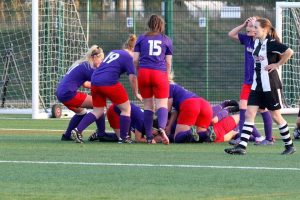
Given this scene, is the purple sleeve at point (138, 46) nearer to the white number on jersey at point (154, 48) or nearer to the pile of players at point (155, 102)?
the pile of players at point (155, 102)

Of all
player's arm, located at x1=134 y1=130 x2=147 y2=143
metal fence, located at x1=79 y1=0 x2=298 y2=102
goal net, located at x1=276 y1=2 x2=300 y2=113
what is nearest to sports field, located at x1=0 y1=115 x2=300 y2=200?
player's arm, located at x1=134 y1=130 x2=147 y2=143

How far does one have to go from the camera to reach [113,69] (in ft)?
48.5

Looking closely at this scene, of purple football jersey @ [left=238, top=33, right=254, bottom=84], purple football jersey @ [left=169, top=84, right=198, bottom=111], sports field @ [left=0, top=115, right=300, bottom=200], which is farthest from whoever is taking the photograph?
Answer: purple football jersey @ [left=169, top=84, right=198, bottom=111]

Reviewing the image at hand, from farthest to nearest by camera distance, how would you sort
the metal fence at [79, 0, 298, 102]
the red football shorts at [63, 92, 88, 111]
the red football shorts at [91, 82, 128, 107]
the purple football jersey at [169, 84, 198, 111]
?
the metal fence at [79, 0, 298, 102] → the red football shorts at [63, 92, 88, 111] → the purple football jersey at [169, 84, 198, 111] → the red football shorts at [91, 82, 128, 107]

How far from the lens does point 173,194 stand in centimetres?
867

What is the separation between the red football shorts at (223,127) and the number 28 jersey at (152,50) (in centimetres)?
118

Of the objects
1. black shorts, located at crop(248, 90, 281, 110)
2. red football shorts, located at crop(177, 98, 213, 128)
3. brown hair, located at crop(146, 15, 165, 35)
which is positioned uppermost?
brown hair, located at crop(146, 15, 165, 35)

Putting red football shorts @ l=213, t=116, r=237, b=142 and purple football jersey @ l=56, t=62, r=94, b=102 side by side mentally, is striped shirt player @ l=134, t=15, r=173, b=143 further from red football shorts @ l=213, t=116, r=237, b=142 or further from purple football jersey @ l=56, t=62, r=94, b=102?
purple football jersey @ l=56, t=62, r=94, b=102

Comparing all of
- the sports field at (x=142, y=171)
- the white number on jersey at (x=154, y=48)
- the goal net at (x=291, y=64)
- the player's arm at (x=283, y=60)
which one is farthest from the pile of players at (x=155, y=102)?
the goal net at (x=291, y=64)

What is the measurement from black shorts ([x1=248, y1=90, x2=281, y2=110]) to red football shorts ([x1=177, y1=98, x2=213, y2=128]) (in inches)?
80.6

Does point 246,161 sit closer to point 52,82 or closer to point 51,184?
point 51,184

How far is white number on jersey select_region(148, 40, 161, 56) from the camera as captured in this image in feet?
47.8

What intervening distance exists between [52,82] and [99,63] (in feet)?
26.7

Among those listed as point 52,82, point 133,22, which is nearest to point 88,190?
point 52,82
